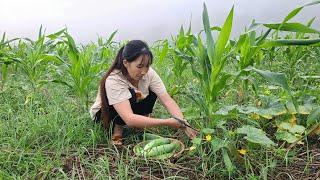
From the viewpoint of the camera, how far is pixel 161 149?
7.43ft

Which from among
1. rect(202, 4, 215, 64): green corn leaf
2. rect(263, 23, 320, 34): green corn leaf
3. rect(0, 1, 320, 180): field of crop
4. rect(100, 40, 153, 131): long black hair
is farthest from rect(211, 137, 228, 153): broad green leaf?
rect(100, 40, 153, 131): long black hair

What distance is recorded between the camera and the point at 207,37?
221 cm

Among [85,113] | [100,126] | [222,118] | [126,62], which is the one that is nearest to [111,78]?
[126,62]

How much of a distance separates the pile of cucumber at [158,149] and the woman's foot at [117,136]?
0.23 meters

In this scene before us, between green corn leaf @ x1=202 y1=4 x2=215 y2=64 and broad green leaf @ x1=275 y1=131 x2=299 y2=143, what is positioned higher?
green corn leaf @ x1=202 y1=4 x2=215 y2=64

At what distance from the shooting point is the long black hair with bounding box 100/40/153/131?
8.16 ft

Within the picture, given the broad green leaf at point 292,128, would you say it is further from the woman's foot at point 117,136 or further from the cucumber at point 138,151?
the woman's foot at point 117,136

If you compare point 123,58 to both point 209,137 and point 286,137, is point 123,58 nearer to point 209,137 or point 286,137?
point 209,137

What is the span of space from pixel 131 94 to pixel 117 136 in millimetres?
286

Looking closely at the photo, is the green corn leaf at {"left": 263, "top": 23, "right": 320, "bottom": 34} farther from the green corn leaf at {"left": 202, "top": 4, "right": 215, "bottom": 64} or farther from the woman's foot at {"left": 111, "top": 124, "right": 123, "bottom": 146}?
the woman's foot at {"left": 111, "top": 124, "right": 123, "bottom": 146}

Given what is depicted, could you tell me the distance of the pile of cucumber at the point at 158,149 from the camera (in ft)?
7.35

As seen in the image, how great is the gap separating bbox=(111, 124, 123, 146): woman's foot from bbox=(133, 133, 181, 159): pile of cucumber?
0.77 feet

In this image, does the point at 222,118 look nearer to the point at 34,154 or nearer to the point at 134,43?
the point at 134,43

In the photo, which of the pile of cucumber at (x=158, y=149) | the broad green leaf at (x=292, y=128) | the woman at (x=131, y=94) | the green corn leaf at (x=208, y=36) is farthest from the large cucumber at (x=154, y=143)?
the broad green leaf at (x=292, y=128)
